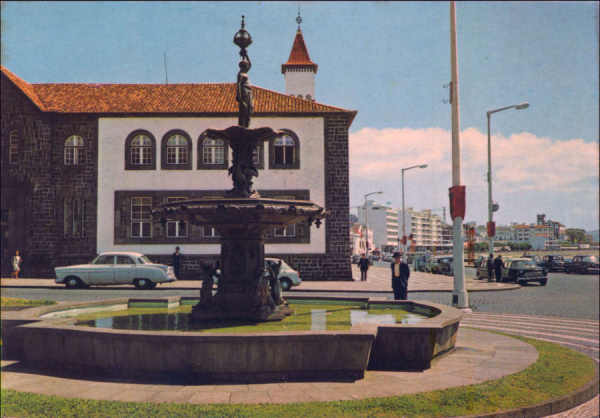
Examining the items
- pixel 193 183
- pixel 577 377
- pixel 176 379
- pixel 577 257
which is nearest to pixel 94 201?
pixel 193 183

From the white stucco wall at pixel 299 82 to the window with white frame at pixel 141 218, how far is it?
18.6 m

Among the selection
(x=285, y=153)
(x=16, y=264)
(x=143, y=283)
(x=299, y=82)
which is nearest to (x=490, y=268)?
(x=285, y=153)

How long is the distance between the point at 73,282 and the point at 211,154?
11.8 meters

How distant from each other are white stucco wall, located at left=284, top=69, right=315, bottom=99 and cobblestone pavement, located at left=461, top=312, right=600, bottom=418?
33204 mm

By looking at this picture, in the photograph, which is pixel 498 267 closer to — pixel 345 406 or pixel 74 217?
pixel 74 217

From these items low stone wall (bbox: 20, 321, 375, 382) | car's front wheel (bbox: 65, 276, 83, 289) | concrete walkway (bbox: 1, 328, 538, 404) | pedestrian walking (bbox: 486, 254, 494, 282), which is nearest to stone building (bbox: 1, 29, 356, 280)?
car's front wheel (bbox: 65, 276, 83, 289)

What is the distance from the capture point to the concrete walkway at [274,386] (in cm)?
623

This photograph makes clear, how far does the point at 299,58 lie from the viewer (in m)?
47.4

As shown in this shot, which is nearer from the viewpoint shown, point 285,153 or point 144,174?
point 144,174

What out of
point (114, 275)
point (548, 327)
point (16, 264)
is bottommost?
point (548, 327)

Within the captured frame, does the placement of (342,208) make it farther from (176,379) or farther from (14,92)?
(176,379)

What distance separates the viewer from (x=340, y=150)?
32594mm

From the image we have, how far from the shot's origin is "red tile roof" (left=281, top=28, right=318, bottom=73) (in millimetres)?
46281

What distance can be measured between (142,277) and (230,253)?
16.7m
